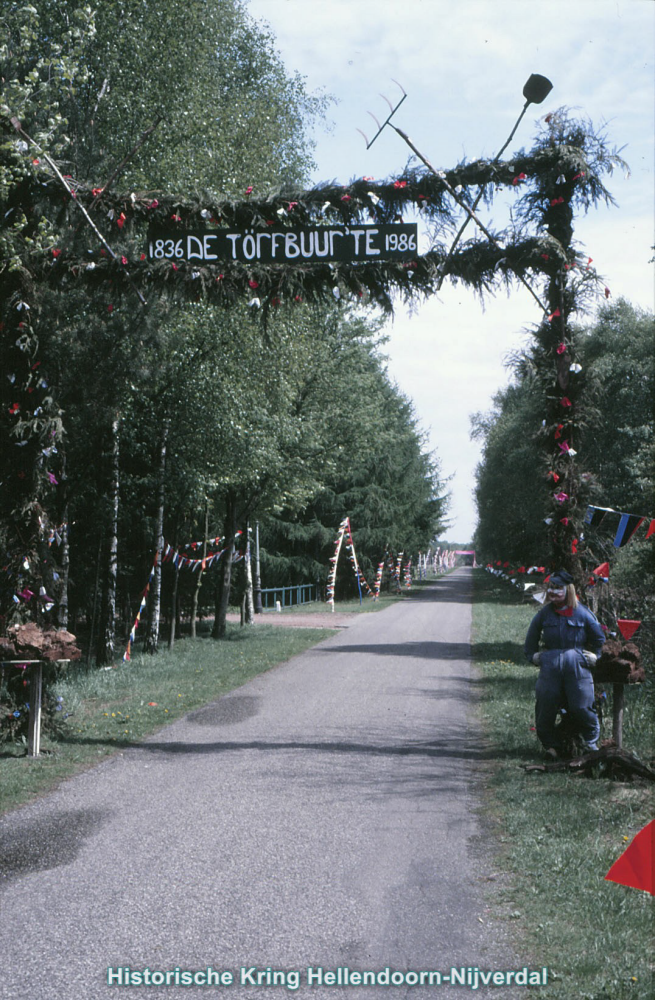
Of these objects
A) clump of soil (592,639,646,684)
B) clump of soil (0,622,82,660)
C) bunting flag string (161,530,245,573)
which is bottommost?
clump of soil (592,639,646,684)

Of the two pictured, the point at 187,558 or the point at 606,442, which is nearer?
the point at 187,558

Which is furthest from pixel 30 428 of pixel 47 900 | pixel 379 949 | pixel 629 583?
pixel 629 583

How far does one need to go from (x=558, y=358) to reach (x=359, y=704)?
219 inches

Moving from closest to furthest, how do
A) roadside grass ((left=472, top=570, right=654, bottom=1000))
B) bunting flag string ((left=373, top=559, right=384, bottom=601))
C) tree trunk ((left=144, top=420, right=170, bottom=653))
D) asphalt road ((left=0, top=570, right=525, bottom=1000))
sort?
roadside grass ((left=472, top=570, right=654, bottom=1000)) → asphalt road ((left=0, top=570, right=525, bottom=1000)) → tree trunk ((left=144, top=420, right=170, bottom=653)) → bunting flag string ((left=373, top=559, right=384, bottom=601))

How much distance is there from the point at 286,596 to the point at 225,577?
652 inches

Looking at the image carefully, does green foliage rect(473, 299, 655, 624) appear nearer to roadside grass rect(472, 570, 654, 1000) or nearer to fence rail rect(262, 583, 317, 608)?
roadside grass rect(472, 570, 654, 1000)

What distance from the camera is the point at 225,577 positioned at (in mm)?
22734

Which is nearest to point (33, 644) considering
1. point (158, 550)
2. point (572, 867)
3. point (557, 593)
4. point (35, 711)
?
point (35, 711)

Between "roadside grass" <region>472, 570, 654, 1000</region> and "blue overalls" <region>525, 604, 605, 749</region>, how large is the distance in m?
0.65

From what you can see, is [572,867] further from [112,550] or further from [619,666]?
[112,550]

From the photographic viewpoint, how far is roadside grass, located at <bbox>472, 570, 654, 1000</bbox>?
3973mm

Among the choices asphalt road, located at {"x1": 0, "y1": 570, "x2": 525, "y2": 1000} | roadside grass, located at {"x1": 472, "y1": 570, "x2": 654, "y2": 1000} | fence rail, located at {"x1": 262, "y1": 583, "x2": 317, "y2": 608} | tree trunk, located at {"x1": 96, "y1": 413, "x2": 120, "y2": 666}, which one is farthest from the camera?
fence rail, located at {"x1": 262, "y1": 583, "x2": 317, "y2": 608}

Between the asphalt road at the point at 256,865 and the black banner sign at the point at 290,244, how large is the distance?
192 inches

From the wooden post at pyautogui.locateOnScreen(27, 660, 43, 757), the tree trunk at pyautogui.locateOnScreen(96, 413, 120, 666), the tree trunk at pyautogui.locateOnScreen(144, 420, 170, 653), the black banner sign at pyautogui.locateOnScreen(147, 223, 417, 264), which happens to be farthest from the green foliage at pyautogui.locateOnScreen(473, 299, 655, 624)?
the tree trunk at pyautogui.locateOnScreen(96, 413, 120, 666)
